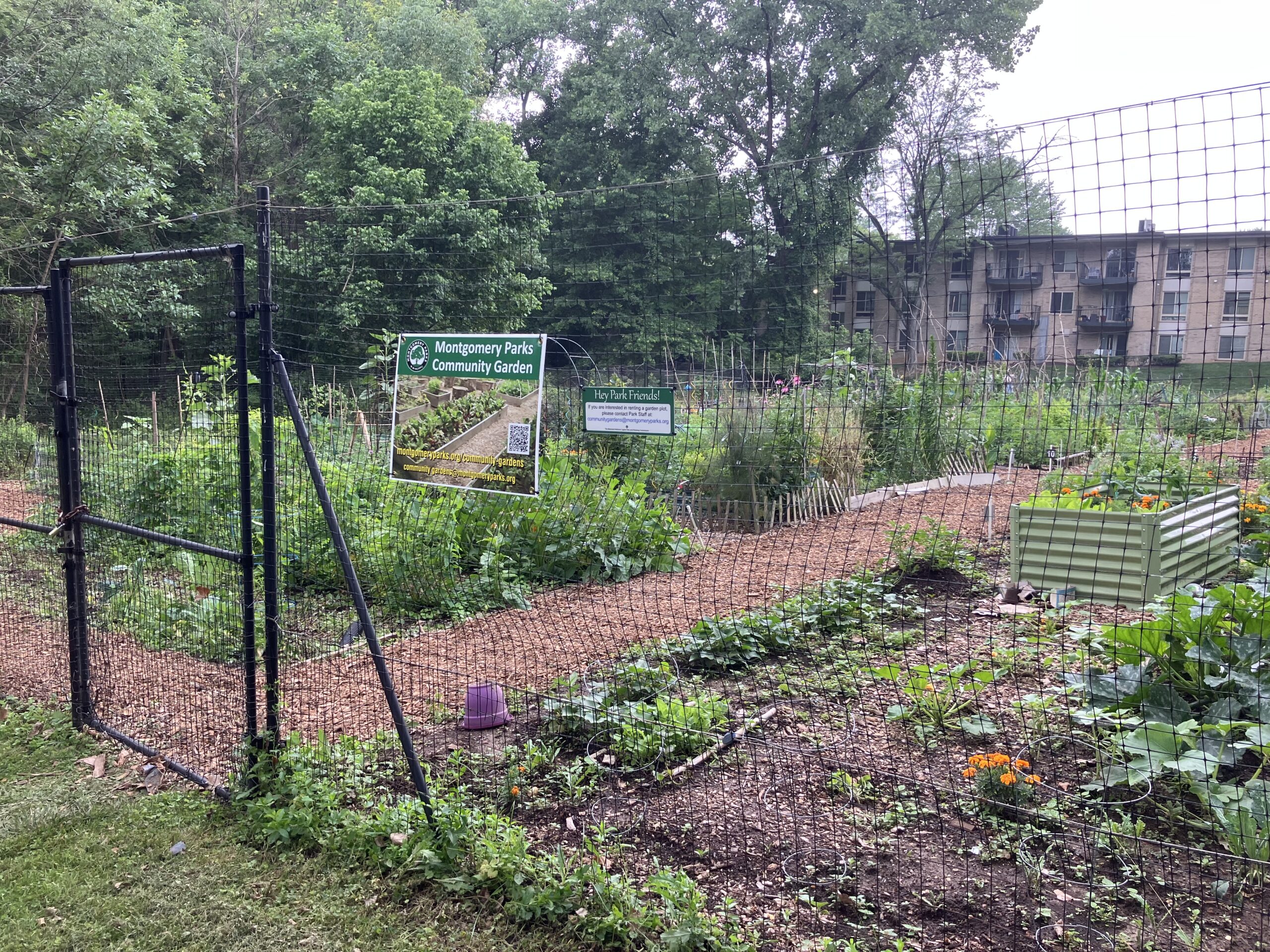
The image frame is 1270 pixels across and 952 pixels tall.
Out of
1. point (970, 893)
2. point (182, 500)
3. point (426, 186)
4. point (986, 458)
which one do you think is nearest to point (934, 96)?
point (426, 186)

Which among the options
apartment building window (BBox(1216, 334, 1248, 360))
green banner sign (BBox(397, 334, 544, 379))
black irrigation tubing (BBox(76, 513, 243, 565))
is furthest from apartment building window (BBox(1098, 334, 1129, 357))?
black irrigation tubing (BBox(76, 513, 243, 565))

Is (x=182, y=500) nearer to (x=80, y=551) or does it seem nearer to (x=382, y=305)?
(x=80, y=551)

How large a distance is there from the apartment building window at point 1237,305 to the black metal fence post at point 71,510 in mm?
4607

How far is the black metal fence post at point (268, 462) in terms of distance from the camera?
3348mm

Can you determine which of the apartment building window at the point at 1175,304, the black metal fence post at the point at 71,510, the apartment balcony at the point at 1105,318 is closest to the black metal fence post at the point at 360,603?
the black metal fence post at the point at 71,510

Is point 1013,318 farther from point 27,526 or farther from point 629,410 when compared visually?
point 27,526

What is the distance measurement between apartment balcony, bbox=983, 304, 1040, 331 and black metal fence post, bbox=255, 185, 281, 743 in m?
2.56

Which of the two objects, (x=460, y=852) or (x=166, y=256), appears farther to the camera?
(x=166, y=256)

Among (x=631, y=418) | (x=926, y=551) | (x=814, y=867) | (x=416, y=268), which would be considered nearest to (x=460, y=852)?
(x=814, y=867)

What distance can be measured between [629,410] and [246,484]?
1.55 meters

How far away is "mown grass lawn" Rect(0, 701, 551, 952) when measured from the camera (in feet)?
9.07

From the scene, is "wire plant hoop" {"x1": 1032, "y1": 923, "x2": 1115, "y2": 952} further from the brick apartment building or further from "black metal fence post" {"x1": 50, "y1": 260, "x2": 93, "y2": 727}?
"black metal fence post" {"x1": 50, "y1": 260, "x2": 93, "y2": 727}

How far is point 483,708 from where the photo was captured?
3.92m

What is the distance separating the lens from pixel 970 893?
8.51 feet
